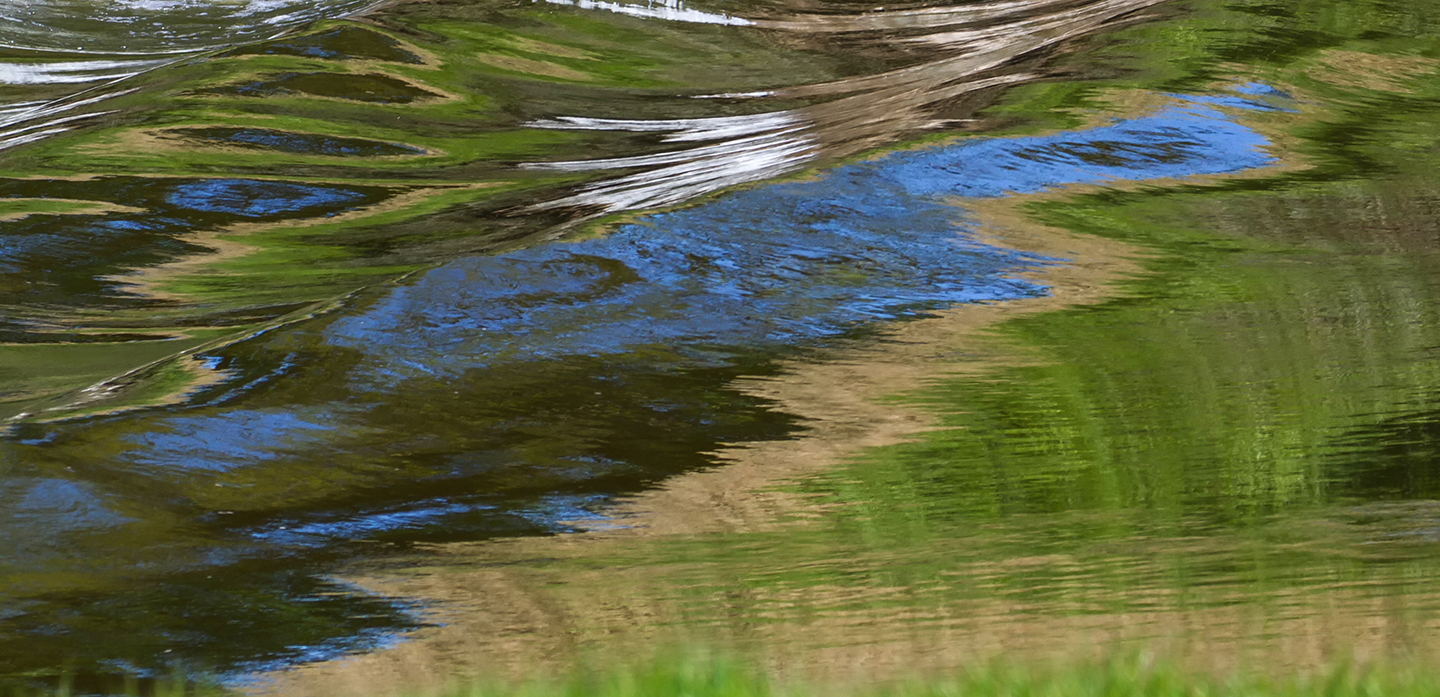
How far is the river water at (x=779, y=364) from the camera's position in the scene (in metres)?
1.84

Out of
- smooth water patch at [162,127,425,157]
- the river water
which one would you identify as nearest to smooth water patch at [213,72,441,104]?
smooth water patch at [162,127,425,157]

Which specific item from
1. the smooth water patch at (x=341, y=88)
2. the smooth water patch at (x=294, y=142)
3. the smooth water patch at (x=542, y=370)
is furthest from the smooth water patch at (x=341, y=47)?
the smooth water patch at (x=542, y=370)

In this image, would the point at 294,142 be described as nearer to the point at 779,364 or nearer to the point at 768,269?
the point at 768,269

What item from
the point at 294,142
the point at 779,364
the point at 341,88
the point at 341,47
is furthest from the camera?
the point at 341,47

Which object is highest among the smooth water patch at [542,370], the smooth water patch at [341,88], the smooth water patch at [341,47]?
the smooth water patch at [341,47]

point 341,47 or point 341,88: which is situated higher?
point 341,47

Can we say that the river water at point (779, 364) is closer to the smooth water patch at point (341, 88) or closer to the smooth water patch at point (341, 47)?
the smooth water patch at point (341, 88)

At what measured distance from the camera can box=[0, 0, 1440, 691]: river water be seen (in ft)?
6.05

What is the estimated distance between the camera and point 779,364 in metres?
2.64

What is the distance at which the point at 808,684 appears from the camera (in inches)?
58.8

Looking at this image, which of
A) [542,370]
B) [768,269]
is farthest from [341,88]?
[542,370]

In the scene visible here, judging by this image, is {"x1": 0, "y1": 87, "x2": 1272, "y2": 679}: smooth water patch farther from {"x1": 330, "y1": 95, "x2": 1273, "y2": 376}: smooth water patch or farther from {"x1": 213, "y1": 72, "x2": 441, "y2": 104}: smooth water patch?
{"x1": 213, "y1": 72, "x2": 441, "y2": 104}: smooth water patch

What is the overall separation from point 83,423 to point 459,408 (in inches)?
25.2

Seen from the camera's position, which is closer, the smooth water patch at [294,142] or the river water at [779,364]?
the river water at [779,364]
